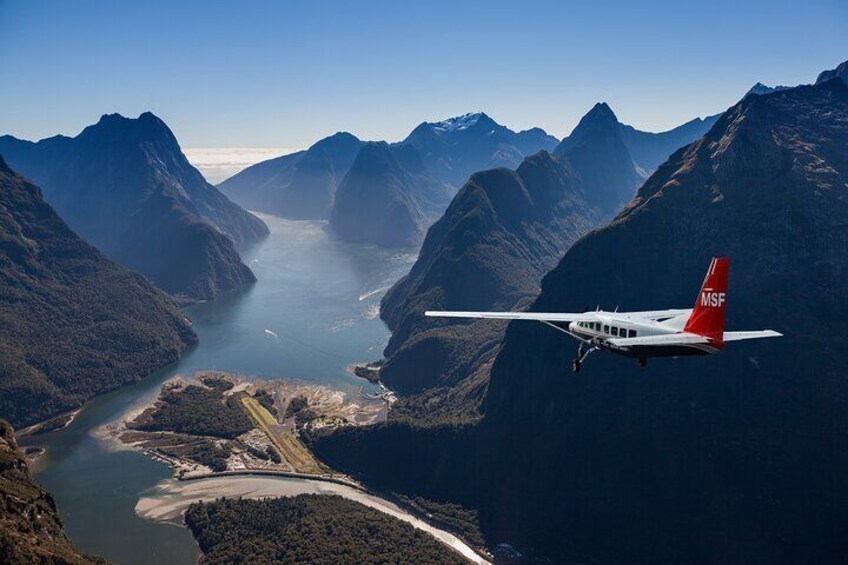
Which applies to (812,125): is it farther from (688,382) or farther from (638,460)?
(638,460)

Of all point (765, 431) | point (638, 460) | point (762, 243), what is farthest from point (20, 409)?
point (762, 243)

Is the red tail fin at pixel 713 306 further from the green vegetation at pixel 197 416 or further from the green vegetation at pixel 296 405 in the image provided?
the green vegetation at pixel 296 405

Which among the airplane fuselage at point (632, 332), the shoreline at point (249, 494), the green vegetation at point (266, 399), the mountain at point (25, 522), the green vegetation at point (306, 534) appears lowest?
the shoreline at point (249, 494)

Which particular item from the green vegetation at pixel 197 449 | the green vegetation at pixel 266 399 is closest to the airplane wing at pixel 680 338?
the green vegetation at pixel 197 449

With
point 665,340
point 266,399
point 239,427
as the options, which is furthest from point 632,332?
point 266,399

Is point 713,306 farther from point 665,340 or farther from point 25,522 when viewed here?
point 25,522

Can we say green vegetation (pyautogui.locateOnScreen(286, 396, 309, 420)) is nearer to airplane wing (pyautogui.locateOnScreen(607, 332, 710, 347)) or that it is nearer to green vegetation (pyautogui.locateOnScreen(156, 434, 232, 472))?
green vegetation (pyautogui.locateOnScreen(156, 434, 232, 472))
